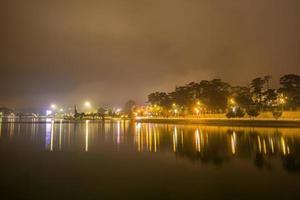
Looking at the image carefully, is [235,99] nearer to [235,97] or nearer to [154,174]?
[235,97]

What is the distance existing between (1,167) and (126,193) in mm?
10298

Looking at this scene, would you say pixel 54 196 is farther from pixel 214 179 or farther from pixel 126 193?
pixel 214 179

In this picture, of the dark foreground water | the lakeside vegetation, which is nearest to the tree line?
the lakeside vegetation

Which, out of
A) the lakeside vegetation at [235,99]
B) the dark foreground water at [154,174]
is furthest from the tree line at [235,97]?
the dark foreground water at [154,174]

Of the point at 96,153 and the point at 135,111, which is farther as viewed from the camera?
the point at 135,111

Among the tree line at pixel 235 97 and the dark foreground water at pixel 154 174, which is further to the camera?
the tree line at pixel 235 97

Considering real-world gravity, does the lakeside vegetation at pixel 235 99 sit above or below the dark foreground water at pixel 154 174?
above

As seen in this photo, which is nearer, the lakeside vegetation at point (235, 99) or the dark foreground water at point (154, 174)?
the dark foreground water at point (154, 174)

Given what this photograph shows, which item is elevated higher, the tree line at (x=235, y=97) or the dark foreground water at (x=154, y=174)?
the tree line at (x=235, y=97)

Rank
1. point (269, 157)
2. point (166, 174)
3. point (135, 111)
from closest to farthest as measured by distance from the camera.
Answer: point (166, 174)
point (269, 157)
point (135, 111)

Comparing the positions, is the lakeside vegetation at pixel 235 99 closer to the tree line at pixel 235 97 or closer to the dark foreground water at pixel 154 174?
the tree line at pixel 235 97

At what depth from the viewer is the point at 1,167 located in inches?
643

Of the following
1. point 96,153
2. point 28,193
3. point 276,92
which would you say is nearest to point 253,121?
point 276,92

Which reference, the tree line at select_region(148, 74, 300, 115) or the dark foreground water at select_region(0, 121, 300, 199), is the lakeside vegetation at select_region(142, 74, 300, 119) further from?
the dark foreground water at select_region(0, 121, 300, 199)
